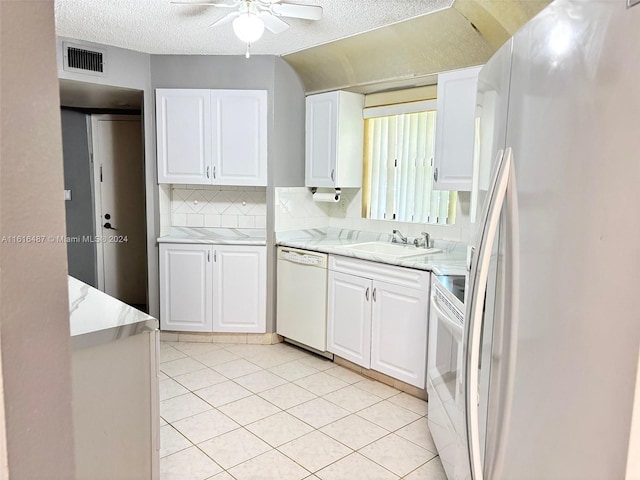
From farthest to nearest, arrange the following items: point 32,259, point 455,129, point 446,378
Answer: point 455,129 → point 446,378 → point 32,259

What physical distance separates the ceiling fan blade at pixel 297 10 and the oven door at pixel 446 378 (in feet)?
5.26

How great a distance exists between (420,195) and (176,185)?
2.17 m

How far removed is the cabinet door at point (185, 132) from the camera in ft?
13.1

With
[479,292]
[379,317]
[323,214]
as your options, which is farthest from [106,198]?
[479,292]

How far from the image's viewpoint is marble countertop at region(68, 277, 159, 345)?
1536 mm

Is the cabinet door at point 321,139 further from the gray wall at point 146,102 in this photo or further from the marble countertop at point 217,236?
the gray wall at point 146,102

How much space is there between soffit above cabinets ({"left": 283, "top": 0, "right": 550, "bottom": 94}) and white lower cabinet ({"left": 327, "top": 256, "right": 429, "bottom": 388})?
1400mm

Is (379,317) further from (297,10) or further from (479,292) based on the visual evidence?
(479,292)

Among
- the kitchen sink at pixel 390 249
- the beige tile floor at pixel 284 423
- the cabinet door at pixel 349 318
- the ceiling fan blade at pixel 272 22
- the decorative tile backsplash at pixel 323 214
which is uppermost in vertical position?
the ceiling fan blade at pixel 272 22

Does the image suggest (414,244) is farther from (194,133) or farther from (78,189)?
(78,189)

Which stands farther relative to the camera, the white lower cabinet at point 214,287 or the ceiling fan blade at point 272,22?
the white lower cabinet at point 214,287

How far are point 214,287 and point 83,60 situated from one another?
6.61 feet

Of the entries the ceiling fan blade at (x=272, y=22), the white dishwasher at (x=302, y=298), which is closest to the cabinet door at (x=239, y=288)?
the white dishwasher at (x=302, y=298)

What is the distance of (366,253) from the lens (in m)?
3.35
